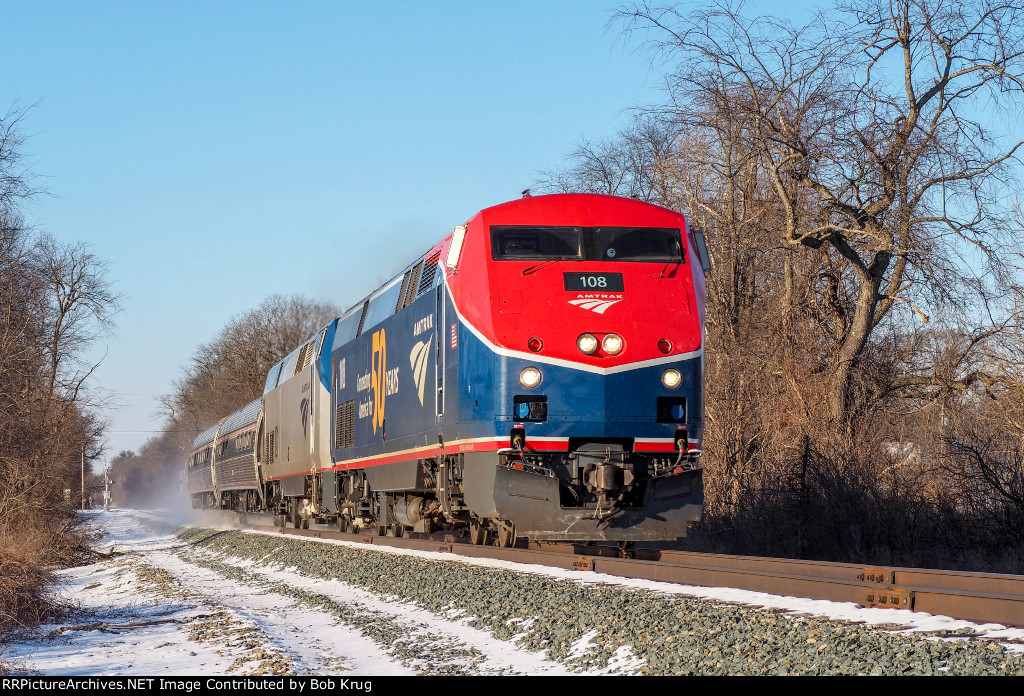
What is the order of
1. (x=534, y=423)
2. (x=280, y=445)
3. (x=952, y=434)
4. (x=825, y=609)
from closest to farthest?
(x=825, y=609)
(x=534, y=423)
(x=952, y=434)
(x=280, y=445)

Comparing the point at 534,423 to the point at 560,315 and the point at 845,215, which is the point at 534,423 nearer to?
the point at 560,315

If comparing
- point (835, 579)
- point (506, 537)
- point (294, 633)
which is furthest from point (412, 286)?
point (835, 579)

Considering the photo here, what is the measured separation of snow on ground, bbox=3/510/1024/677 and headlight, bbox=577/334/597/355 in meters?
2.29

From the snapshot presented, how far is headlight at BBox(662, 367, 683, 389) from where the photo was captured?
1116 centimetres

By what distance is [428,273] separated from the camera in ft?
44.5

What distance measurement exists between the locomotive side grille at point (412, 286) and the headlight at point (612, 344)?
385cm

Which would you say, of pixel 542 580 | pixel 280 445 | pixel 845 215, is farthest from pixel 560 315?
pixel 280 445

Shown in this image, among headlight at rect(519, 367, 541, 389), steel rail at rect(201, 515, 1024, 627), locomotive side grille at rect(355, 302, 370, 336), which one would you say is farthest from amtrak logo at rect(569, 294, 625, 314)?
locomotive side grille at rect(355, 302, 370, 336)

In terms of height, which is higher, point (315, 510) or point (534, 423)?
point (534, 423)

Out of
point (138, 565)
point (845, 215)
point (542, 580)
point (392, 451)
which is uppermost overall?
point (845, 215)

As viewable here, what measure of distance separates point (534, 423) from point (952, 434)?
6.92 meters

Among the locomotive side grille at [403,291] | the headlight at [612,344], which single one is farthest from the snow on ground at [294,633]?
the locomotive side grille at [403,291]

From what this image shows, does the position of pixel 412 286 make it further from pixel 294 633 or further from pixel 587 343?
pixel 294 633

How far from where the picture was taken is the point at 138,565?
791 inches
